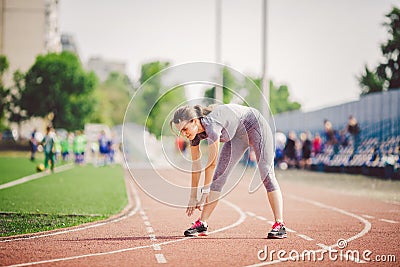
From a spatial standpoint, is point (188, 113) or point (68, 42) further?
point (68, 42)

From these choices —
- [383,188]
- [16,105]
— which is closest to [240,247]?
[383,188]

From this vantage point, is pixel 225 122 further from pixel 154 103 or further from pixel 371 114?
pixel 371 114

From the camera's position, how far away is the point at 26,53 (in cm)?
9106

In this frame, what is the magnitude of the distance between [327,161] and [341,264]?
25.5 metres

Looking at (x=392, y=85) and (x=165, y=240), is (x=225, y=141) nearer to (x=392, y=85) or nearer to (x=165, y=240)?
(x=165, y=240)

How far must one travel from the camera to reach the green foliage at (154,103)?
11352 mm

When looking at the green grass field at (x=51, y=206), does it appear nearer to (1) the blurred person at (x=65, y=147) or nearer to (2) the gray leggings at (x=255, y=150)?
(2) the gray leggings at (x=255, y=150)

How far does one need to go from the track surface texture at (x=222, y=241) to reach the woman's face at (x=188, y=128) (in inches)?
59.1

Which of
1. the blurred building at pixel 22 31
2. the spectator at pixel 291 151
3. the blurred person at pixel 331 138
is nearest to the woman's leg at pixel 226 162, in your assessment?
the blurred person at pixel 331 138

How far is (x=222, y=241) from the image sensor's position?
349 inches

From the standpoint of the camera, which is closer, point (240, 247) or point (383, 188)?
point (240, 247)

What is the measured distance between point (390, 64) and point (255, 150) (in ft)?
108

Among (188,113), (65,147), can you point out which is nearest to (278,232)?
(188,113)

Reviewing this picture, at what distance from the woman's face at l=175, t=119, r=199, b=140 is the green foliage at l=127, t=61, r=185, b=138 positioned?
2667 mm
